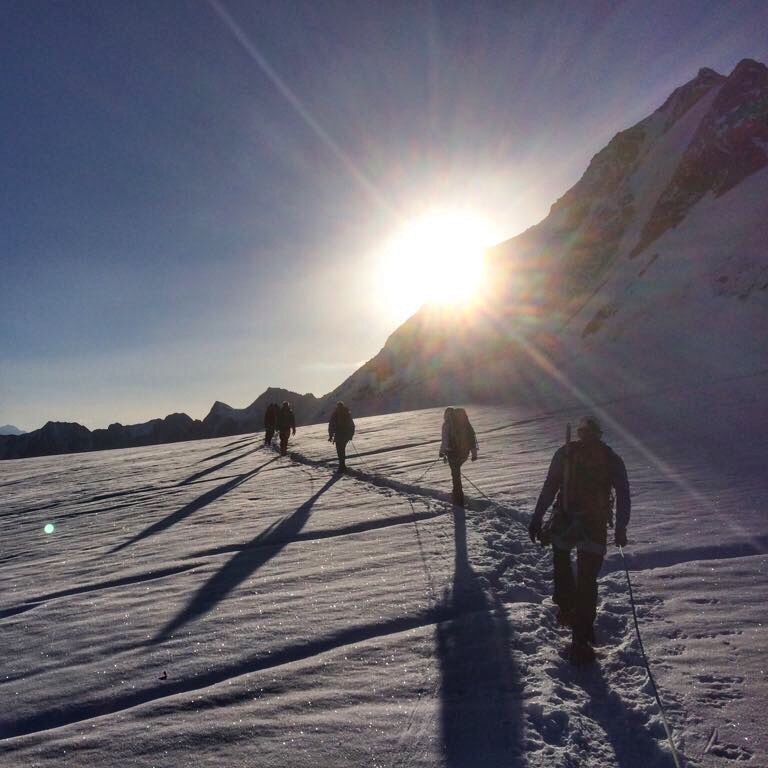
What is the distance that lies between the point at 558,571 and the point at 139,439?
402 feet

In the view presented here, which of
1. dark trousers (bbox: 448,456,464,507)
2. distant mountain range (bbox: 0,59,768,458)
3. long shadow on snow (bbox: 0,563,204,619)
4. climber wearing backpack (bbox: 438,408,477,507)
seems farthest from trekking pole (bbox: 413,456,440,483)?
distant mountain range (bbox: 0,59,768,458)

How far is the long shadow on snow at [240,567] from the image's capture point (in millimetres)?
5855

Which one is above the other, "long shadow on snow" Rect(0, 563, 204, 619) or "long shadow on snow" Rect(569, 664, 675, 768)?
"long shadow on snow" Rect(0, 563, 204, 619)

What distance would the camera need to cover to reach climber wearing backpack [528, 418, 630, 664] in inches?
182

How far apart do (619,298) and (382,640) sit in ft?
209

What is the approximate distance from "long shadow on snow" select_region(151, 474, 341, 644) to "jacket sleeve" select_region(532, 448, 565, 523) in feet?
12.2

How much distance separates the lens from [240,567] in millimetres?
7477

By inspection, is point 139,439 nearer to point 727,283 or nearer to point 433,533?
point 727,283

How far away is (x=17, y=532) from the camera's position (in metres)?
11.8

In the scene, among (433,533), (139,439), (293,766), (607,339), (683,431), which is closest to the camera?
(293,766)

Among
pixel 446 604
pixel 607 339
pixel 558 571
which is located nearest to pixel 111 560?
pixel 446 604

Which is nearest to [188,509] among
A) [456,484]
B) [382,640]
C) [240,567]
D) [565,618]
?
[240,567]

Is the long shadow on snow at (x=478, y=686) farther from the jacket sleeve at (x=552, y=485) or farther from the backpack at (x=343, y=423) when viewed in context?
the backpack at (x=343, y=423)

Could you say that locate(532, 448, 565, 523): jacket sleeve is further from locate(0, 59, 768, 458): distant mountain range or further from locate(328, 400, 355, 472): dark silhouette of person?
locate(0, 59, 768, 458): distant mountain range
